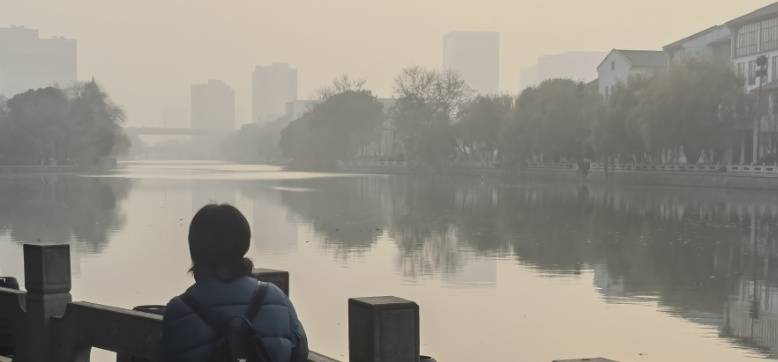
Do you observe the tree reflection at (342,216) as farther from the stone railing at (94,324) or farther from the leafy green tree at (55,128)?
the leafy green tree at (55,128)

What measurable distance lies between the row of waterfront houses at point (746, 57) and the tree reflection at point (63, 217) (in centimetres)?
3528

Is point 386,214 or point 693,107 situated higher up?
point 693,107

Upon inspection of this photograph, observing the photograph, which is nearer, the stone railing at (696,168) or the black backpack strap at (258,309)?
the black backpack strap at (258,309)

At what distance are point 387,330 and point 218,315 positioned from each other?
120 cm

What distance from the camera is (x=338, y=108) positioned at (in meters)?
113

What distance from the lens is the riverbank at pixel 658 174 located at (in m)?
51.6

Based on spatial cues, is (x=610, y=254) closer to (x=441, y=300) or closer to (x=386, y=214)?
(x=441, y=300)

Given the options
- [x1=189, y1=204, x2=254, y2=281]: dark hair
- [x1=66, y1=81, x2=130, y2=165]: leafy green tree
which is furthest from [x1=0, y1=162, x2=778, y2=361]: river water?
[x1=66, y1=81, x2=130, y2=165]: leafy green tree

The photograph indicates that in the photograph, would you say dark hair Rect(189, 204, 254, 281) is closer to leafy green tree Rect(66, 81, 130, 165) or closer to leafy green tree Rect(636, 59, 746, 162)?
leafy green tree Rect(636, 59, 746, 162)

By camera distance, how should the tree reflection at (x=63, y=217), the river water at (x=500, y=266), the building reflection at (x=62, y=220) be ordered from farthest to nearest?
the tree reflection at (x=63, y=217)
the building reflection at (x=62, y=220)
the river water at (x=500, y=266)

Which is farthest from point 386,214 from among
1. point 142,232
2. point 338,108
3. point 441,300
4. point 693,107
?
point 338,108

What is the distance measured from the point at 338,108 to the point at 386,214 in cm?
7676

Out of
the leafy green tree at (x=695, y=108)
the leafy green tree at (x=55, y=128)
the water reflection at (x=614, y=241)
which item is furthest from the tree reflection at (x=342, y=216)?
the leafy green tree at (x=55, y=128)

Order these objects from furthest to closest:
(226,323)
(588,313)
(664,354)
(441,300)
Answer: (441,300) < (588,313) < (664,354) < (226,323)
